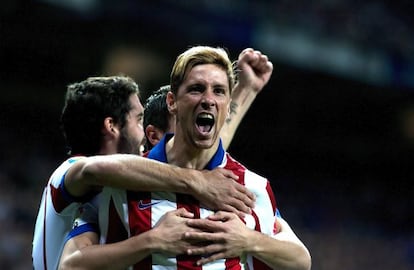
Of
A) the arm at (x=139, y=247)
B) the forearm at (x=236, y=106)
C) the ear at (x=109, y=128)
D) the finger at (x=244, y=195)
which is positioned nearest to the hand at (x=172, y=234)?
the arm at (x=139, y=247)

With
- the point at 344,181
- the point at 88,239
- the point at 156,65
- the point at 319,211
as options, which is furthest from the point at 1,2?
the point at 88,239

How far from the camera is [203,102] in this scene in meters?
2.97

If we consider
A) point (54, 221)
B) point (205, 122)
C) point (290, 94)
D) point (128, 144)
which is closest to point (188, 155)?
point (205, 122)

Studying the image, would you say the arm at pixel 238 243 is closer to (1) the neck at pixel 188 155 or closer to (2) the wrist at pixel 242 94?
(1) the neck at pixel 188 155

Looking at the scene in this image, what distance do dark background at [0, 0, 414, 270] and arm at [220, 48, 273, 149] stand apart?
5745 millimetres

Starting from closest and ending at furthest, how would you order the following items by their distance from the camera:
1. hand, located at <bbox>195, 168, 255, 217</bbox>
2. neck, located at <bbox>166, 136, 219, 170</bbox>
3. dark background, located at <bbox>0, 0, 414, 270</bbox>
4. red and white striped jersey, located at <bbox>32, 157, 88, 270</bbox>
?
hand, located at <bbox>195, 168, 255, 217</bbox>, neck, located at <bbox>166, 136, 219, 170</bbox>, red and white striped jersey, located at <bbox>32, 157, 88, 270</bbox>, dark background, located at <bbox>0, 0, 414, 270</bbox>

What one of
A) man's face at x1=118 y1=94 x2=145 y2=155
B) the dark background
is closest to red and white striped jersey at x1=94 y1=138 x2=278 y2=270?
man's face at x1=118 y1=94 x2=145 y2=155

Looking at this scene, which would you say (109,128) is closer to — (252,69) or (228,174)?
(252,69)

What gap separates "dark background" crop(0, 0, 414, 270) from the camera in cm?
1212

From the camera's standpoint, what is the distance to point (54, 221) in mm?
3414

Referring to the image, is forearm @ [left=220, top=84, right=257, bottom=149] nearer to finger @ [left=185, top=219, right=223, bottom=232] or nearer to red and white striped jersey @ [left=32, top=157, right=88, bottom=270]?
red and white striped jersey @ [left=32, top=157, right=88, bottom=270]

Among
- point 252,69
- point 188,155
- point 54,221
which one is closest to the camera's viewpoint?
point 188,155

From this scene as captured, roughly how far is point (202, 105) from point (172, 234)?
49 cm

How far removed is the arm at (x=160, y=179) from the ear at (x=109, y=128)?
0.80 m
